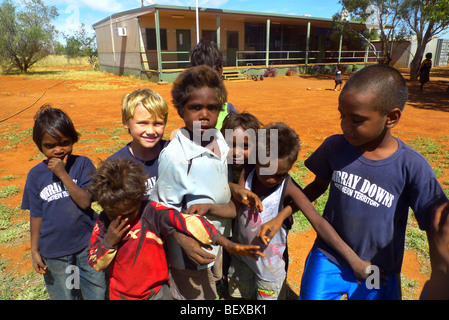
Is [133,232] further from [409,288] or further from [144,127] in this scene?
[409,288]

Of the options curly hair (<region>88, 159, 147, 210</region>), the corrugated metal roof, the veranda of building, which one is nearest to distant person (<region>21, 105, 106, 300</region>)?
curly hair (<region>88, 159, 147, 210</region>)

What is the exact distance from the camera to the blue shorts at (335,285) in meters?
1.58

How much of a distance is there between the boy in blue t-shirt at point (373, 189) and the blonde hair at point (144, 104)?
1.20 m

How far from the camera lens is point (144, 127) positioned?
1.98m

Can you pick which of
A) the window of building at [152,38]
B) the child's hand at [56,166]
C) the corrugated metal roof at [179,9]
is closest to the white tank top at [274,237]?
the child's hand at [56,166]

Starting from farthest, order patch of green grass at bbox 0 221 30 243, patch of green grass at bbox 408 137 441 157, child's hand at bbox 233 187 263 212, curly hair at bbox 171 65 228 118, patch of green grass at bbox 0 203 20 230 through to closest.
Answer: patch of green grass at bbox 408 137 441 157, patch of green grass at bbox 0 203 20 230, patch of green grass at bbox 0 221 30 243, curly hair at bbox 171 65 228 118, child's hand at bbox 233 187 263 212

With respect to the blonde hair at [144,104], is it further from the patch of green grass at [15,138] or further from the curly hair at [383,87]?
the patch of green grass at [15,138]

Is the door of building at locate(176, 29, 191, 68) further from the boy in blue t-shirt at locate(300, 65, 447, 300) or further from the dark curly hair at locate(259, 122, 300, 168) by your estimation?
the boy in blue t-shirt at locate(300, 65, 447, 300)

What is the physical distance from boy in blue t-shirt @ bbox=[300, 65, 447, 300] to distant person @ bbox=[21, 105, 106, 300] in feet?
5.04

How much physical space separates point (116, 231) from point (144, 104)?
893 millimetres

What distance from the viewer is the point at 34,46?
86.5 ft

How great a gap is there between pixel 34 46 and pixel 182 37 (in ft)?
50.3

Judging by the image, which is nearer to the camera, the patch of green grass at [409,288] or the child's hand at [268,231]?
the child's hand at [268,231]

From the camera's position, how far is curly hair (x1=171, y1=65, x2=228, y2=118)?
1776mm
